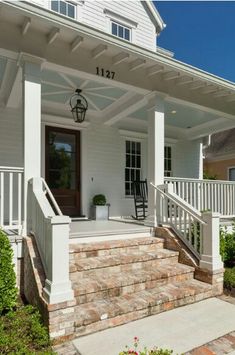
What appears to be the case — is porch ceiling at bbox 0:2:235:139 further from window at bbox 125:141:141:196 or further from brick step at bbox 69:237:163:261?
brick step at bbox 69:237:163:261

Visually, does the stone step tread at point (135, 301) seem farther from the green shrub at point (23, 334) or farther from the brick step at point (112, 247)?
the brick step at point (112, 247)

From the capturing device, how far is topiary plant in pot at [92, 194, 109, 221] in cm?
652

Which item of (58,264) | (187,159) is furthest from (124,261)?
(187,159)

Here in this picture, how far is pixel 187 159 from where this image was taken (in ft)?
28.9

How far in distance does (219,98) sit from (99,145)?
10.4ft

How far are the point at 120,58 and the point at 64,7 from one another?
13.4 ft

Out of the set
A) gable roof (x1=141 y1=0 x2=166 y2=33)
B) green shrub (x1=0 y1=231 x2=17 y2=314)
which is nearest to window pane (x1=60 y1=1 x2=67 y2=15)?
gable roof (x1=141 y1=0 x2=166 y2=33)

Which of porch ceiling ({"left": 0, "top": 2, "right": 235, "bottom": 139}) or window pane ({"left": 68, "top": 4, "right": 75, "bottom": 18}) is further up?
window pane ({"left": 68, "top": 4, "right": 75, "bottom": 18})

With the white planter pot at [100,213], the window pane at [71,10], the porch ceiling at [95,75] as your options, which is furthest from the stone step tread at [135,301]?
the window pane at [71,10]

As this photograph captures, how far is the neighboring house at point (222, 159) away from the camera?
56.6 ft

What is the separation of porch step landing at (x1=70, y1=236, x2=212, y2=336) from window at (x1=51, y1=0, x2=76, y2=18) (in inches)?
251

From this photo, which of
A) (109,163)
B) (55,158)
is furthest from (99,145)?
(55,158)

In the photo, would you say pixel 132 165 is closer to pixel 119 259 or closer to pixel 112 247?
pixel 112 247

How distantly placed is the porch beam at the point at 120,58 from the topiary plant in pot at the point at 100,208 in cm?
332
